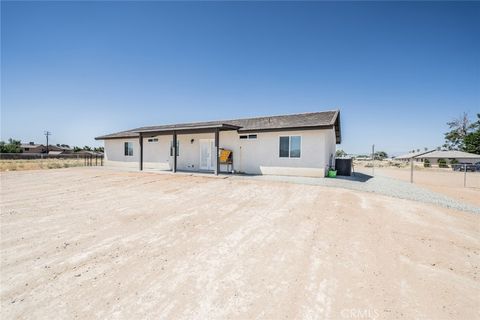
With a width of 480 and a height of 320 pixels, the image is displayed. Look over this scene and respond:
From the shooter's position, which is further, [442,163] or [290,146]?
[442,163]

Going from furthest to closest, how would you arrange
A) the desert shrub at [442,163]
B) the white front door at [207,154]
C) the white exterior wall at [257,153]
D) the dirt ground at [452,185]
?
the desert shrub at [442,163] < the white front door at [207,154] < the white exterior wall at [257,153] < the dirt ground at [452,185]

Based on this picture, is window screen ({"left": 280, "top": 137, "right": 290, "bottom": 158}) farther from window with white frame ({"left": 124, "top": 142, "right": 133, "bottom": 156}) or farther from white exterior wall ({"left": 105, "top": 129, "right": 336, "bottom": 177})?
window with white frame ({"left": 124, "top": 142, "right": 133, "bottom": 156})

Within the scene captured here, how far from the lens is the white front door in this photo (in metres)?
14.9

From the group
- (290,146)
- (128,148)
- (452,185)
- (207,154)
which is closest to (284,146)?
(290,146)

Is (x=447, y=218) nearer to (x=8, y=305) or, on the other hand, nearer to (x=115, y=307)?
(x=115, y=307)

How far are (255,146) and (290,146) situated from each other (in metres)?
2.16

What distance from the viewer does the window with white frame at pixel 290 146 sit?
1201 centimetres

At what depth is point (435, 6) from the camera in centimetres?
915
